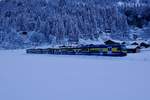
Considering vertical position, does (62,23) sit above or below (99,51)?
above

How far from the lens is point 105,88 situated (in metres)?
11.6

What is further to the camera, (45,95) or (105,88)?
(105,88)

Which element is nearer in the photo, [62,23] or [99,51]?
[99,51]

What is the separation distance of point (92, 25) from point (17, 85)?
101104 mm

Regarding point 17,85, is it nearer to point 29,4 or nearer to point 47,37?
point 47,37

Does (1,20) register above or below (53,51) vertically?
above

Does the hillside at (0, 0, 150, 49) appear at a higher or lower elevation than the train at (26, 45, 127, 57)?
higher

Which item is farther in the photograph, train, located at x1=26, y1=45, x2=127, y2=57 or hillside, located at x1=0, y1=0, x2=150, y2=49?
hillside, located at x1=0, y1=0, x2=150, y2=49

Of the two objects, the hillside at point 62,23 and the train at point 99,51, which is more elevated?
the hillside at point 62,23

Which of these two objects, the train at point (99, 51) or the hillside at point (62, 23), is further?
the hillside at point (62, 23)

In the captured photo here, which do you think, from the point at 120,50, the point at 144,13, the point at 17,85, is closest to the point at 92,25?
the point at 144,13

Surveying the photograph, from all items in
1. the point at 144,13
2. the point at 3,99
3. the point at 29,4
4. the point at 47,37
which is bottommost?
the point at 3,99

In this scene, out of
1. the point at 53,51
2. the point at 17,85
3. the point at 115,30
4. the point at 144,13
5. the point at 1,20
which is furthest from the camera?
the point at 144,13

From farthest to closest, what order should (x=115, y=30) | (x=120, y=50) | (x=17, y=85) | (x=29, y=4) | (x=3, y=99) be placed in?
(x=29, y=4)
(x=115, y=30)
(x=120, y=50)
(x=17, y=85)
(x=3, y=99)
